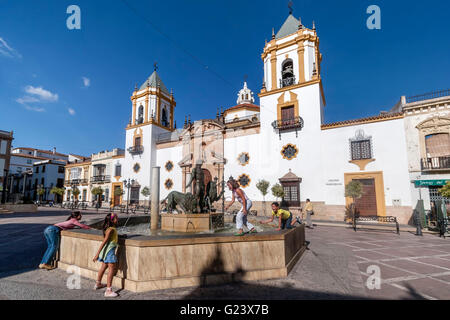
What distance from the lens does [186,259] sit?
3.74 metres

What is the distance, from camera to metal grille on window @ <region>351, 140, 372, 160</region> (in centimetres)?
1613

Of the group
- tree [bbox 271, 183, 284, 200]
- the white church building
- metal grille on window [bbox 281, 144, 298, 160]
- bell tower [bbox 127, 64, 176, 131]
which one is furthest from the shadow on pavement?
bell tower [bbox 127, 64, 176, 131]

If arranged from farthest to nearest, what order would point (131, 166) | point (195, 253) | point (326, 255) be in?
point (131, 166) < point (326, 255) < point (195, 253)

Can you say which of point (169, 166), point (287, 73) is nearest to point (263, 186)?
point (287, 73)

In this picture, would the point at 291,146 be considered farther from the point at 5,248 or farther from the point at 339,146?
the point at 5,248

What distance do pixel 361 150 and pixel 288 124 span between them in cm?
583

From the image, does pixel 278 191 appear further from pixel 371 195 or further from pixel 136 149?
pixel 136 149

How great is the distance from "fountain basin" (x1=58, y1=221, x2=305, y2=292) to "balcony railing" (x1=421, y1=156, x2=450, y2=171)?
1537 centimetres

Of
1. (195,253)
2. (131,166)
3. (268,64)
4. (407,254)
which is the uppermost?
(268,64)

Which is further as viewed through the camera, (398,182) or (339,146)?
(339,146)

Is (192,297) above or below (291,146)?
below

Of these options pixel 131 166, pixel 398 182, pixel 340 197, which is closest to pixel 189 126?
pixel 131 166

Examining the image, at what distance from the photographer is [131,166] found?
2852 cm
